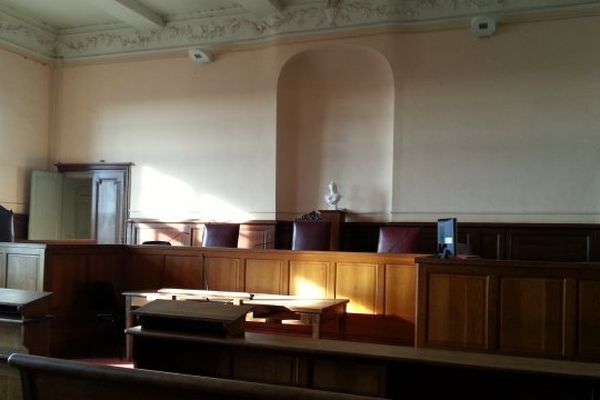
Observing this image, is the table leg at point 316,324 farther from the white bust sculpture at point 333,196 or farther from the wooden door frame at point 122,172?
Result: the wooden door frame at point 122,172

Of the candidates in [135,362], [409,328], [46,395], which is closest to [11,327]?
[135,362]

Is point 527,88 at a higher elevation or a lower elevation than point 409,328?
higher

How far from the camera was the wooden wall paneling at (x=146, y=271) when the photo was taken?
549cm

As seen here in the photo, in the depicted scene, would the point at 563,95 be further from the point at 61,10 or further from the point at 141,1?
the point at 61,10

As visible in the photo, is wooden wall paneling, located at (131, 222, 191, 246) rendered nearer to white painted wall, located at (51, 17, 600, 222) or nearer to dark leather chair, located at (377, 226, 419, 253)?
white painted wall, located at (51, 17, 600, 222)

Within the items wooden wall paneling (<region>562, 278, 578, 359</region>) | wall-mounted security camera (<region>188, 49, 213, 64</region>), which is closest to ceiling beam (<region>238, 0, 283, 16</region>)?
wall-mounted security camera (<region>188, 49, 213, 64</region>)

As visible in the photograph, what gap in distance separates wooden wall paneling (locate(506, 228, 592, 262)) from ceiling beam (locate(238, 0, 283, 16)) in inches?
166

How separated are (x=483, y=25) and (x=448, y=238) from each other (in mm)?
3642

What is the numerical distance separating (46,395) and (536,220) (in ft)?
19.6

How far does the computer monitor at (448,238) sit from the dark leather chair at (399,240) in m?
1.19

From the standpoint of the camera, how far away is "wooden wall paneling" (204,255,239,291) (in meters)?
5.18

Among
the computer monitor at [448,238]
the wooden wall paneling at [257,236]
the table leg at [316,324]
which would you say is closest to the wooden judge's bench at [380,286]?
the computer monitor at [448,238]

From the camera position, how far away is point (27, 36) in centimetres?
802

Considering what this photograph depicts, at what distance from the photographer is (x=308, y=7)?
7.17 metres
